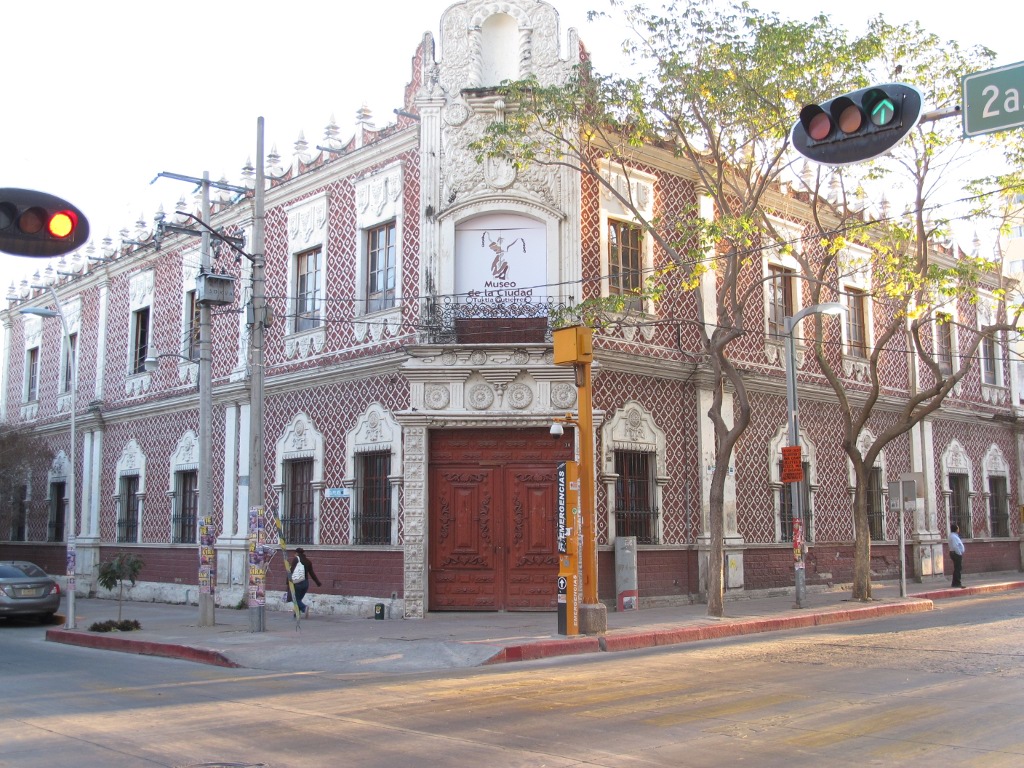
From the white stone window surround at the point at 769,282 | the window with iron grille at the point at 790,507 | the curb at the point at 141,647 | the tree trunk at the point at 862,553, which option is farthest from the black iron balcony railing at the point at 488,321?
the window with iron grille at the point at 790,507

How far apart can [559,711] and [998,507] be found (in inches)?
1092

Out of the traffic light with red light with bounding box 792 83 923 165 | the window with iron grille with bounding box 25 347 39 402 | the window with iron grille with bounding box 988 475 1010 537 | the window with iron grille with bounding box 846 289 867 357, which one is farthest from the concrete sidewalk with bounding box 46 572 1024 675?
the window with iron grille with bounding box 25 347 39 402

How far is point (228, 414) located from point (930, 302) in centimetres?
1620

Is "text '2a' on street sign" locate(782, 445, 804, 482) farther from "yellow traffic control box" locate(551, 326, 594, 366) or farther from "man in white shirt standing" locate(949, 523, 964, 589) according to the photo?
"man in white shirt standing" locate(949, 523, 964, 589)

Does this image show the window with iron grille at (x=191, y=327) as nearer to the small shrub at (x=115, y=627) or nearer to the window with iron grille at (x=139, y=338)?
the window with iron grille at (x=139, y=338)

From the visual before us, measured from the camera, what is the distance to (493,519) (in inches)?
775

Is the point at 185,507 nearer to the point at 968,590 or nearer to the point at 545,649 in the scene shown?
the point at 545,649

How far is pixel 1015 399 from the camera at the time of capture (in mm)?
35094

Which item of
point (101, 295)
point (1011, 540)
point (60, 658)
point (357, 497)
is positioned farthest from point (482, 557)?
point (1011, 540)

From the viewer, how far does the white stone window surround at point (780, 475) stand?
2422 cm

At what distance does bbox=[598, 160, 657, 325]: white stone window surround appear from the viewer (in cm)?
2081

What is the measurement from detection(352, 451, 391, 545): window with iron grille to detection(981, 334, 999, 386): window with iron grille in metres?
22.5

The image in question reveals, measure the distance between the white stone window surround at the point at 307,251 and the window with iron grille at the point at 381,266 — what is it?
1.39 metres

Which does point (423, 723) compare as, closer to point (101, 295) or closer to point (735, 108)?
point (735, 108)
